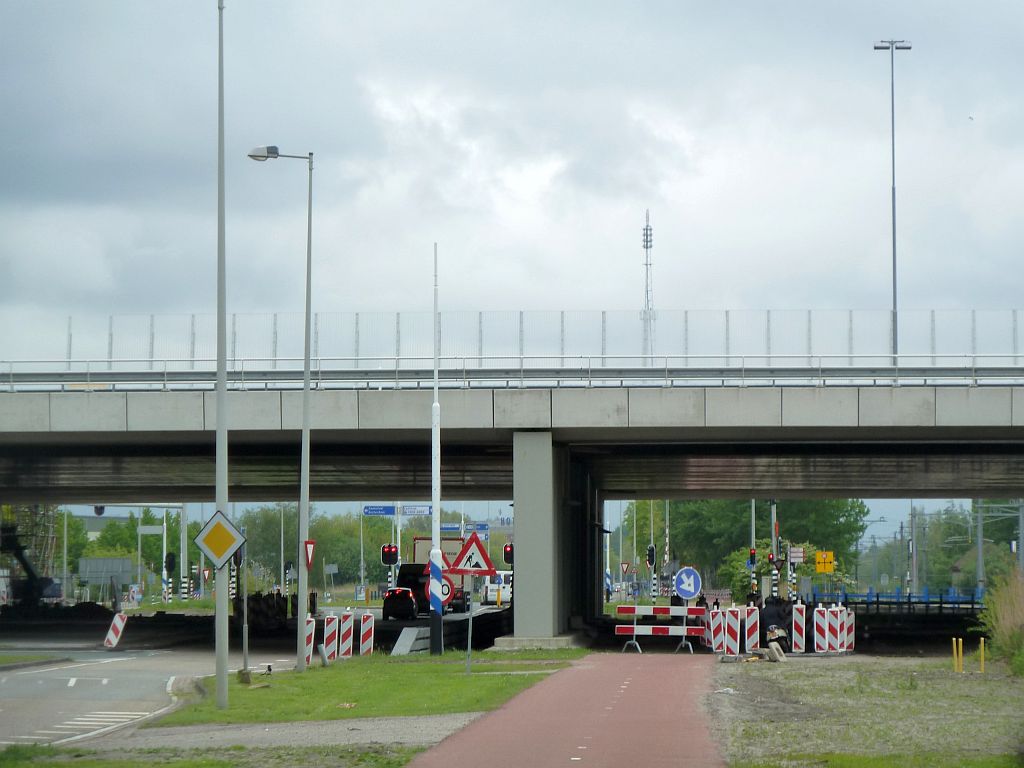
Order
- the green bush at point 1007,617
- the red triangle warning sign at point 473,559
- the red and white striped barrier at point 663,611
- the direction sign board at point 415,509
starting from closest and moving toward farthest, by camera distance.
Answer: the red triangle warning sign at point 473,559 → the green bush at point 1007,617 → the red and white striped barrier at point 663,611 → the direction sign board at point 415,509

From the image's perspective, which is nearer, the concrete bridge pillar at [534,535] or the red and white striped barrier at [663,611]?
the concrete bridge pillar at [534,535]

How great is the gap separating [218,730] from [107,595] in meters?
71.8

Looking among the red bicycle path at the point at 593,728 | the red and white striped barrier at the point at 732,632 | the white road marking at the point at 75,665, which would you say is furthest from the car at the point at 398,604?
the red bicycle path at the point at 593,728

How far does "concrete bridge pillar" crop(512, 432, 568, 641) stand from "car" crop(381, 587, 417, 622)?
23264mm

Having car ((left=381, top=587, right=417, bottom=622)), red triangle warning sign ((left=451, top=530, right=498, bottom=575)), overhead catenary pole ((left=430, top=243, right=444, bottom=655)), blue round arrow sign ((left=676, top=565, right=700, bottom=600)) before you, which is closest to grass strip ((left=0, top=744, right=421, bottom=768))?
red triangle warning sign ((left=451, top=530, right=498, bottom=575))

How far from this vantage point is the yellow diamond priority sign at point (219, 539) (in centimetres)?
1942

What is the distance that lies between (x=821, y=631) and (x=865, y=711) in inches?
666

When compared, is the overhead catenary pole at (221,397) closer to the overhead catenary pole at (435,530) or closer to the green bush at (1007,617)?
the overhead catenary pole at (435,530)

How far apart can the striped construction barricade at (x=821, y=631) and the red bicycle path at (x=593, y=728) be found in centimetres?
971

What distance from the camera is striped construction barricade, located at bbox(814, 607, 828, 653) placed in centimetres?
→ 3438

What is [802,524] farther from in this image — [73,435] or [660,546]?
[73,435]

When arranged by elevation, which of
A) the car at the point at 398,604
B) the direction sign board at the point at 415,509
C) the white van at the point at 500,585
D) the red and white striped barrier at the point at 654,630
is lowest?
the white van at the point at 500,585

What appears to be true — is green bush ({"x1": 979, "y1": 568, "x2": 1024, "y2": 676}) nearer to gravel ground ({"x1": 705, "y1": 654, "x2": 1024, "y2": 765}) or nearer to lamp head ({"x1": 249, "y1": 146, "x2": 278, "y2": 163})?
gravel ground ({"x1": 705, "y1": 654, "x2": 1024, "y2": 765})

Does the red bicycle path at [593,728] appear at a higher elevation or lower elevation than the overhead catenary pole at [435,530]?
lower
